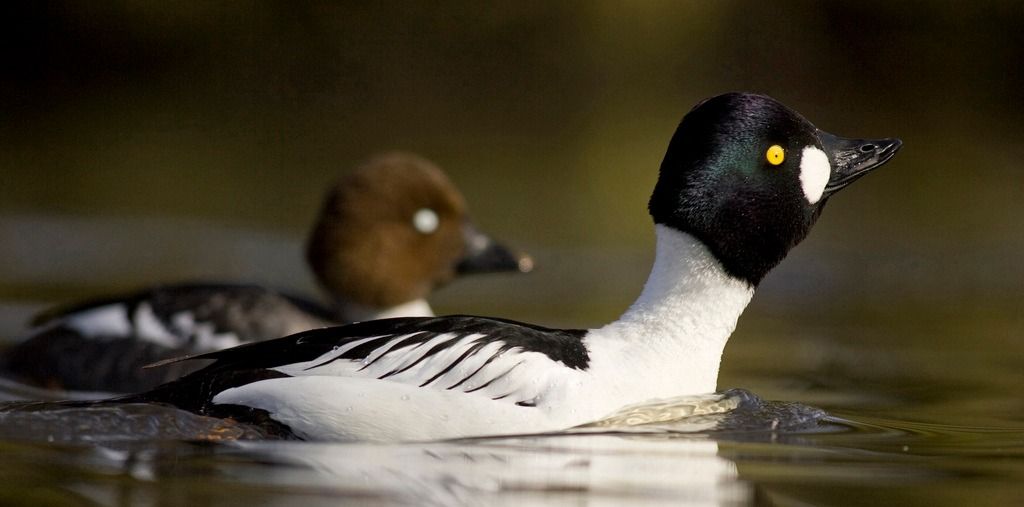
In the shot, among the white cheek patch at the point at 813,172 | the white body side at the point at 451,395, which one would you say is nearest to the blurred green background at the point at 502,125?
the white cheek patch at the point at 813,172

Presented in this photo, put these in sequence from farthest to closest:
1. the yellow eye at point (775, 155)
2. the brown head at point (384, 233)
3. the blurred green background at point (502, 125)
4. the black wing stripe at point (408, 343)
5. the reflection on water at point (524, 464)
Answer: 1. the blurred green background at point (502, 125)
2. the brown head at point (384, 233)
3. the yellow eye at point (775, 155)
4. the black wing stripe at point (408, 343)
5. the reflection on water at point (524, 464)

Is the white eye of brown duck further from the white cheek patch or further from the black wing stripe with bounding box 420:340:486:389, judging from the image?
the black wing stripe with bounding box 420:340:486:389

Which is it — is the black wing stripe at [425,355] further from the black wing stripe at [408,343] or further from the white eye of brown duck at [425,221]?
the white eye of brown duck at [425,221]

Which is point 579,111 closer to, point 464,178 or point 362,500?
point 464,178

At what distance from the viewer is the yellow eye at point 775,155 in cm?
602

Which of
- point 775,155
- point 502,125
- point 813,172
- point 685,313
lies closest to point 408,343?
point 685,313

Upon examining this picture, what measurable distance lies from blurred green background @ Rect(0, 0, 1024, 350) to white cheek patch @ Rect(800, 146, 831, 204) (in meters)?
4.88

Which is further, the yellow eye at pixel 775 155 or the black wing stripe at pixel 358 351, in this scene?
the yellow eye at pixel 775 155

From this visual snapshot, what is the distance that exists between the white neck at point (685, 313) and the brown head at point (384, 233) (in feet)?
10.1

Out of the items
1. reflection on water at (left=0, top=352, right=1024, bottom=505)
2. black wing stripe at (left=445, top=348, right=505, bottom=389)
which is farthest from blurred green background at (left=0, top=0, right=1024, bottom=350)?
black wing stripe at (left=445, top=348, right=505, bottom=389)

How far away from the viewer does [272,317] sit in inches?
324

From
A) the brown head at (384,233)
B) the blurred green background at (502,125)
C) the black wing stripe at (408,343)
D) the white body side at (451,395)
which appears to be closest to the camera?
the white body side at (451,395)

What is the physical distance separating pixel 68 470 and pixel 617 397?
1911 millimetres

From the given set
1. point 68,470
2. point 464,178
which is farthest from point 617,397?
point 464,178
